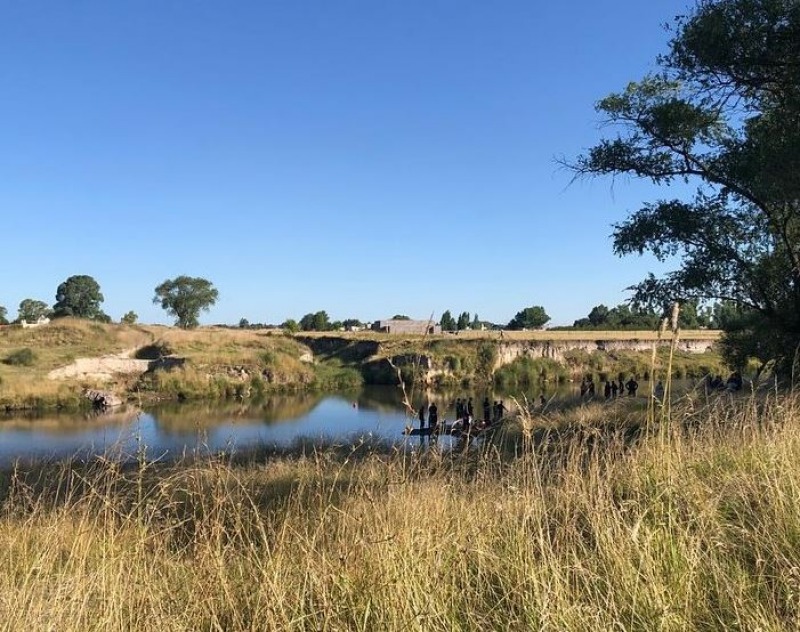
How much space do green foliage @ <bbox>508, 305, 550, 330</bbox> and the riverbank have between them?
44226mm

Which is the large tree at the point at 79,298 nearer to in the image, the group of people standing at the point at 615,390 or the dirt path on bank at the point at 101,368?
the dirt path on bank at the point at 101,368

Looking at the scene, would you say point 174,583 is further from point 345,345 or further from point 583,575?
point 345,345

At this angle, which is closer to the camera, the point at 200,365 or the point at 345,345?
the point at 200,365

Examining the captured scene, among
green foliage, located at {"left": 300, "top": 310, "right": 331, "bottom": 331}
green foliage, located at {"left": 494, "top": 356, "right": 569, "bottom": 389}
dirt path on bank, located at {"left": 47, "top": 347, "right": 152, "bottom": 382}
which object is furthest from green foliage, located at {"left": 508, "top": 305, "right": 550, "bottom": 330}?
dirt path on bank, located at {"left": 47, "top": 347, "right": 152, "bottom": 382}

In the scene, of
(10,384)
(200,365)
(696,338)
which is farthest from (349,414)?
(696,338)

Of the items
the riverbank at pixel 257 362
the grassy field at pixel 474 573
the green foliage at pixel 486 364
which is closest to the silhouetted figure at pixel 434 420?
the grassy field at pixel 474 573

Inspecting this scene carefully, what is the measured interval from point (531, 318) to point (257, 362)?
74.6 m

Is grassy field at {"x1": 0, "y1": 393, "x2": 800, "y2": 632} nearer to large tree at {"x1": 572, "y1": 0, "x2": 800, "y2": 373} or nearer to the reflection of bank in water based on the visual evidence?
large tree at {"x1": 572, "y1": 0, "x2": 800, "y2": 373}

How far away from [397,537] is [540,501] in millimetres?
1076

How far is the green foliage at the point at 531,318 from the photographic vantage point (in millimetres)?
121125

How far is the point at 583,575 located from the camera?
2.80 meters

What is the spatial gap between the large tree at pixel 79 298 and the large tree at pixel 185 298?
900 centimetres

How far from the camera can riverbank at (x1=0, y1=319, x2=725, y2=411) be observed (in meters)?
47.1

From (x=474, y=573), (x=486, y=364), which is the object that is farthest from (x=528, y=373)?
(x=474, y=573)
